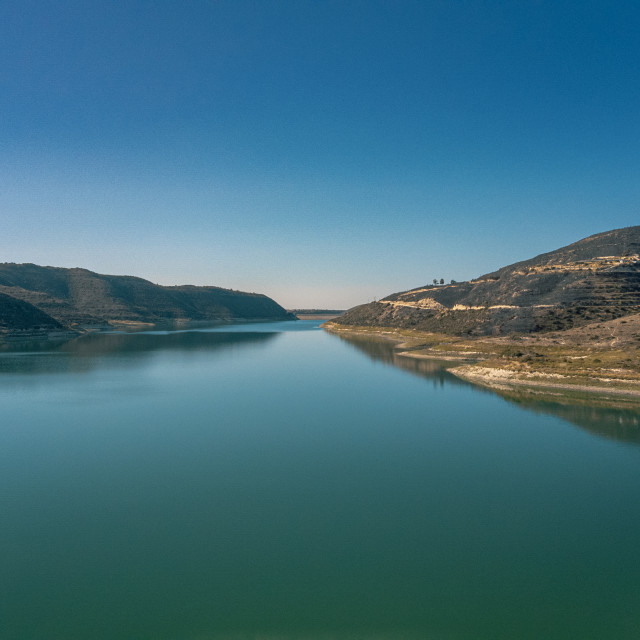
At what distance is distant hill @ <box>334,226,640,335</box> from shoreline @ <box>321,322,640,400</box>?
975 cm

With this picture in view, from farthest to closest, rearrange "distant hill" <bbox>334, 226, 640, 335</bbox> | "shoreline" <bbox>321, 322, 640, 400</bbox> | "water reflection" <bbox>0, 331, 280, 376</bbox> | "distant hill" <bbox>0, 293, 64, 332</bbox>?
"distant hill" <bbox>0, 293, 64, 332</bbox> < "distant hill" <bbox>334, 226, 640, 335</bbox> < "water reflection" <bbox>0, 331, 280, 376</bbox> < "shoreline" <bbox>321, 322, 640, 400</bbox>

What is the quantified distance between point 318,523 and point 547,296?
77.1 meters

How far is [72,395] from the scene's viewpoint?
130ft

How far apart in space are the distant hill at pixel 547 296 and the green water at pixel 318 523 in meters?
45.1

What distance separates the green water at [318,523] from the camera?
1078 cm

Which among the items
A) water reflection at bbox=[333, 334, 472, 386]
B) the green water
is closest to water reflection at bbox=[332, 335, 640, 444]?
water reflection at bbox=[333, 334, 472, 386]

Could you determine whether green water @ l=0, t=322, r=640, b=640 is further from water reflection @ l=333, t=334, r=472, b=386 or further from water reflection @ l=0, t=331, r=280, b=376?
water reflection @ l=0, t=331, r=280, b=376

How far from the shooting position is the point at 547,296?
79.5m

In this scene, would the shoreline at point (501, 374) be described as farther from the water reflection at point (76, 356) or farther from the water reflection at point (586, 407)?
the water reflection at point (76, 356)

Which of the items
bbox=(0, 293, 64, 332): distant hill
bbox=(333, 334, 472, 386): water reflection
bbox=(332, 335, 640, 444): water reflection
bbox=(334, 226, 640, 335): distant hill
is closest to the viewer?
bbox=(332, 335, 640, 444): water reflection

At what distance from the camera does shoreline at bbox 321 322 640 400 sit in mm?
37812

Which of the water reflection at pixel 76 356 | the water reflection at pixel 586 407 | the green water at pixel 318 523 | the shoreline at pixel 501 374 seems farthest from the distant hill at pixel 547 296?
the water reflection at pixel 76 356

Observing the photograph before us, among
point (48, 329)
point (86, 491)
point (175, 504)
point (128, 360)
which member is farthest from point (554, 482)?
point (48, 329)

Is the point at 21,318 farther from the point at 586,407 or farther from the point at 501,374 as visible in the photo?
the point at 586,407
